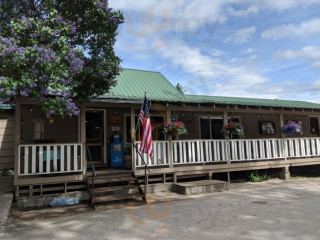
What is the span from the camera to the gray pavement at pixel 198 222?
15.0 feet

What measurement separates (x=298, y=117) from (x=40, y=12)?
1386 cm

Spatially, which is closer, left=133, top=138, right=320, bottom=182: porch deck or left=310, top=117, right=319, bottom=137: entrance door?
left=133, top=138, right=320, bottom=182: porch deck

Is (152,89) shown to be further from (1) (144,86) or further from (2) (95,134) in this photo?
(2) (95,134)

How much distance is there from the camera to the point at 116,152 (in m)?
9.70

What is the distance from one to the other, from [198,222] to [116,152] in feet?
16.9

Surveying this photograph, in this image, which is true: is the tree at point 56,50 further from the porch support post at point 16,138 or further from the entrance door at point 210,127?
the entrance door at point 210,127

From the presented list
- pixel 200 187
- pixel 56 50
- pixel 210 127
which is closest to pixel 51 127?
pixel 56 50

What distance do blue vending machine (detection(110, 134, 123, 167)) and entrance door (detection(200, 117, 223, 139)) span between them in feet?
13.6

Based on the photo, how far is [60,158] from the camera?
7289mm

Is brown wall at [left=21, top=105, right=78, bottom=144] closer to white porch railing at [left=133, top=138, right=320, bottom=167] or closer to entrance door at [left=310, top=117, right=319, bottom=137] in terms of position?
white porch railing at [left=133, top=138, right=320, bottom=167]

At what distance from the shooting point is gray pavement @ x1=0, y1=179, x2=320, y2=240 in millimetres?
4562

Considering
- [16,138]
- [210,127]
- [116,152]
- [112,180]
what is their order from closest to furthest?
[16,138] → [112,180] → [116,152] → [210,127]

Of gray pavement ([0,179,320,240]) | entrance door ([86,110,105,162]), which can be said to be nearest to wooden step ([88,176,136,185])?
gray pavement ([0,179,320,240])

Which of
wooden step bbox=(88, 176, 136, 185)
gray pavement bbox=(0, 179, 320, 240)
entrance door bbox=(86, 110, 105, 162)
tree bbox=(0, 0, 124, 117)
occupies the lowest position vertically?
gray pavement bbox=(0, 179, 320, 240)
